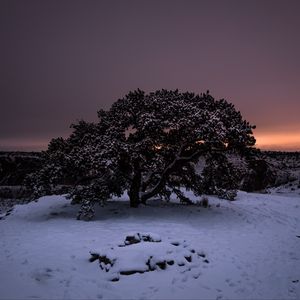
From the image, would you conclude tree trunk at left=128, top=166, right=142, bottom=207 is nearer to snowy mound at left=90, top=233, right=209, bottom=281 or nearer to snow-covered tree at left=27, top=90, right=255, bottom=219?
snow-covered tree at left=27, top=90, right=255, bottom=219

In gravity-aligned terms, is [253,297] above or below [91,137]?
below

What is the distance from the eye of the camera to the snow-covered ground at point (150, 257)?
9.28 meters

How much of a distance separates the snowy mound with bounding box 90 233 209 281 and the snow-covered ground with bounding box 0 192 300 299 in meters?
0.03

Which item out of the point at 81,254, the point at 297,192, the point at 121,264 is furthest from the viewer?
the point at 297,192

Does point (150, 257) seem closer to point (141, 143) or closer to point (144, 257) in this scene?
point (144, 257)

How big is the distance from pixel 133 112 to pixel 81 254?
939 cm

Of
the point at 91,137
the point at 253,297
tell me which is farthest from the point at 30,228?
the point at 253,297

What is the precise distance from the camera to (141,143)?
1730 cm

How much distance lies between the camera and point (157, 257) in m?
10.8

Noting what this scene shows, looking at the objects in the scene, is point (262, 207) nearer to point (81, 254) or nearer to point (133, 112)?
point (133, 112)

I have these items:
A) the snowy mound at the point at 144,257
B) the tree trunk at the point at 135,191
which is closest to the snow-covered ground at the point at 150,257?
the snowy mound at the point at 144,257

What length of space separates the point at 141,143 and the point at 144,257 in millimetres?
7510

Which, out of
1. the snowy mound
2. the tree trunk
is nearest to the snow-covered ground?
the snowy mound

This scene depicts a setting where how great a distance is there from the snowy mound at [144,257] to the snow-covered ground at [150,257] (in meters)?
0.03
